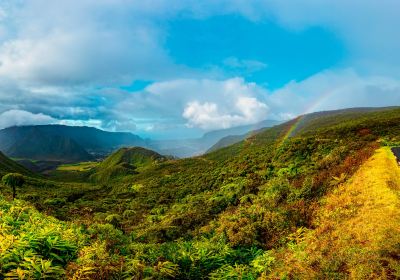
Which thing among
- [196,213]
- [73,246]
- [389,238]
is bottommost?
[196,213]

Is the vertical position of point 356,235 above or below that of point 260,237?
above

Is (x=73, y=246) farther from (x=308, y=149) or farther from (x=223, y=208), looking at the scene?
(x=308, y=149)

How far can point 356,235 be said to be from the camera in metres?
14.1

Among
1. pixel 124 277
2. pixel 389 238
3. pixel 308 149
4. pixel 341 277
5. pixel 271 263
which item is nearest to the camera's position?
pixel 124 277

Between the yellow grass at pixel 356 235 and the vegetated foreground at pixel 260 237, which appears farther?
the yellow grass at pixel 356 235

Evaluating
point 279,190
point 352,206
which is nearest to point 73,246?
point 352,206

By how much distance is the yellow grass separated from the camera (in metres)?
11.2

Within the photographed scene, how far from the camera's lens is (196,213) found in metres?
29.6

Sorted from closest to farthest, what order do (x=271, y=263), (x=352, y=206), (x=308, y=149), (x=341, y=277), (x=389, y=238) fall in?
(x=341, y=277), (x=389, y=238), (x=271, y=263), (x=352, y=206), (x=308, y=149)

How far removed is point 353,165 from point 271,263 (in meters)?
13.5

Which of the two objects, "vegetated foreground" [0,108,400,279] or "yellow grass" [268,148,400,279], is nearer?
"vegetated foreground" [0,108,400,279]

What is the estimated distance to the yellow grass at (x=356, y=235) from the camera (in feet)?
36.8

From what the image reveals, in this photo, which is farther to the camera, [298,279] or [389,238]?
[389,238]

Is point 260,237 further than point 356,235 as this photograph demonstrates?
Yes
